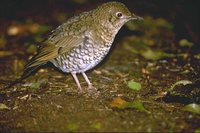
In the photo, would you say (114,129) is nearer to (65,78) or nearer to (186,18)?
(65,78)

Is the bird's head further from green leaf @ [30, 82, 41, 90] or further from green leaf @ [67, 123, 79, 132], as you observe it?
green leaf @ [67, 123, 79, 132]

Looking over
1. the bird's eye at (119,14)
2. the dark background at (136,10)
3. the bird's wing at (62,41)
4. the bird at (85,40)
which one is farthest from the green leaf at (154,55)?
the bird's wing at (62,41)

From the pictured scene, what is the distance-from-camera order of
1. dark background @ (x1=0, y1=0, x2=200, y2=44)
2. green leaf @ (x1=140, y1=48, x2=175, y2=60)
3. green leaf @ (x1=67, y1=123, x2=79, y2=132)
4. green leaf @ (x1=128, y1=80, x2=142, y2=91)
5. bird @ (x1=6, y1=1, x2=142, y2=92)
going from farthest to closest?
dark background @ (x1=0, y1=0, x2=200, y2=44) → green leaf @ (x1=140, y1=48, x2=175, y2=60) → green leaf @ (x1=128, y1=80, x2=142, y2=91) → bird @ (x1=6, y1=1, x2=142, y2=92) → green leaf @ (x1=67, y1=123, x2=79, y2=132)

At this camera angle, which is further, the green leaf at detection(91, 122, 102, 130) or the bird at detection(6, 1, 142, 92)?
the bird at detection(6, 1, 142, 92)

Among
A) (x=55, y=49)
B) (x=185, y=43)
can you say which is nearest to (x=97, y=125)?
(x=55, y=49)

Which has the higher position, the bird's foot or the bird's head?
the bird's head

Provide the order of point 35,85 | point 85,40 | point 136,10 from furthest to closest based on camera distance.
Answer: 1. point 136,10
2. point 35,85
3. point 85,40

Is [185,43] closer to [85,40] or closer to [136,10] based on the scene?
[136,10]

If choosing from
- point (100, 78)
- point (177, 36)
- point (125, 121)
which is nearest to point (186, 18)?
point (177, 36)

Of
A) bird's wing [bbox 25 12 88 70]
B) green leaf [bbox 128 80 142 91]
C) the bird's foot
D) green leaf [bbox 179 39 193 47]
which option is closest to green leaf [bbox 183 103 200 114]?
green leaf [bbox 128 80 142 91]

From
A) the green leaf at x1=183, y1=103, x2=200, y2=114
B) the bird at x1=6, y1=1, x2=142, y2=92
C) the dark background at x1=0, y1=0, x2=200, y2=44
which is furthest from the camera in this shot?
the dark background at x1=0, y1=0, x2=200, y2=44
